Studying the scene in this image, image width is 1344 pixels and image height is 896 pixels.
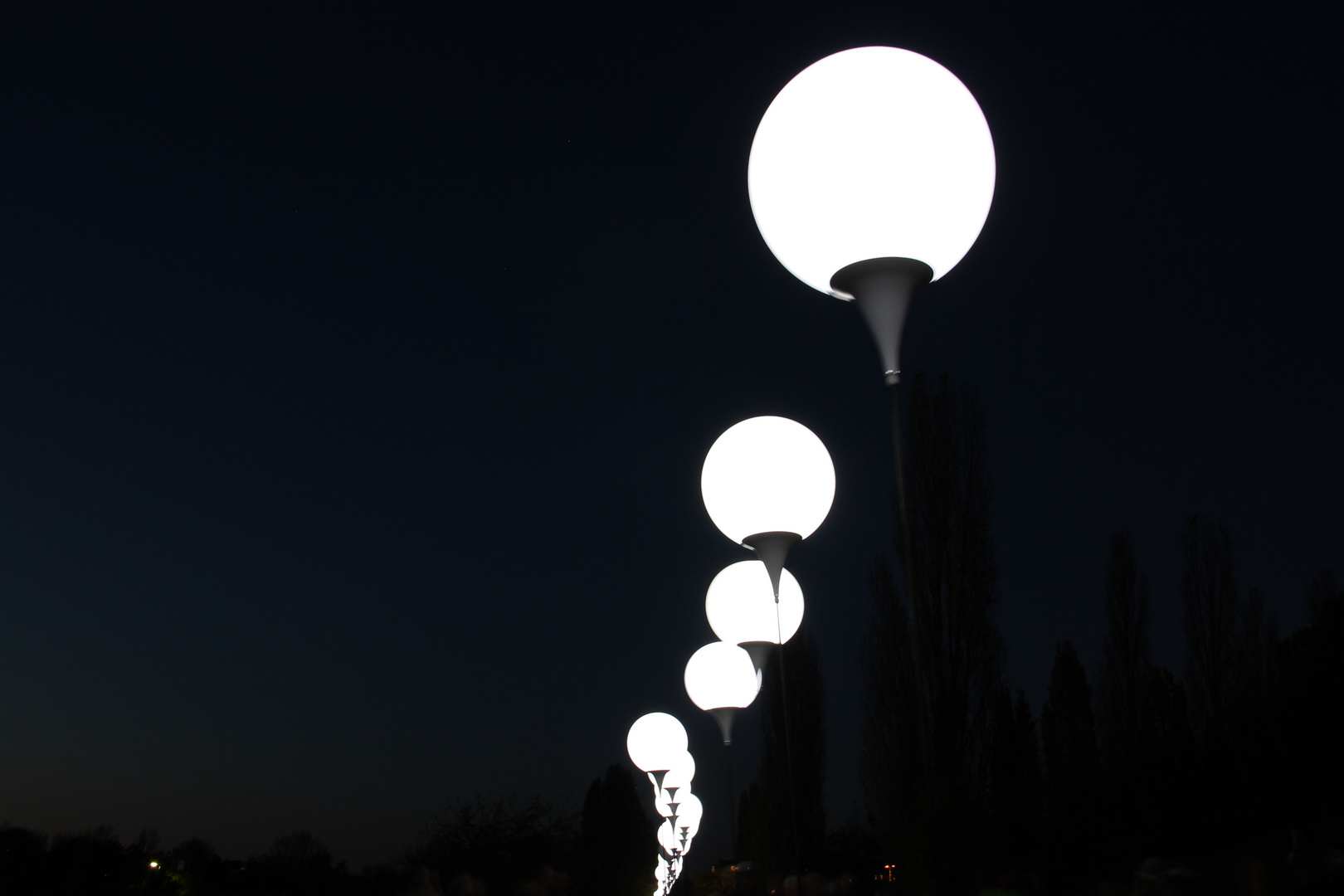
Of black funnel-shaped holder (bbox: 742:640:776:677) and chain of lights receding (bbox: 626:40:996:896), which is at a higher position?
chain of lights receding (bbox: 626:40:996:896)

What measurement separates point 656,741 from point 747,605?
10.4 feet

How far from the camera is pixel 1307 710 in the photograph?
16.6 m

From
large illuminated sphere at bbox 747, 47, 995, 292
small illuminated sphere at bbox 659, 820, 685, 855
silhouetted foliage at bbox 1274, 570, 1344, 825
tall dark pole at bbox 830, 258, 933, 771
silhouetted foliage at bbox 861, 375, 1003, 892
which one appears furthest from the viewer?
silhouetted foliage at bbox 1274, 570, 1344, 825

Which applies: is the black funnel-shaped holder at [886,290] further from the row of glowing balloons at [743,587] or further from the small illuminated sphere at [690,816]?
the small illuminated sphere at [690,816]

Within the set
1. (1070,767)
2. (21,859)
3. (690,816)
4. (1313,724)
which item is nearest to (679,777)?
→ (690,816)

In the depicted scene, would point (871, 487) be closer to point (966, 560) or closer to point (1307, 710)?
point (966, 560)

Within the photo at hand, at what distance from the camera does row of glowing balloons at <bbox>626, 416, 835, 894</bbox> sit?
13.7 feet

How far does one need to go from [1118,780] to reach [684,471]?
955cm

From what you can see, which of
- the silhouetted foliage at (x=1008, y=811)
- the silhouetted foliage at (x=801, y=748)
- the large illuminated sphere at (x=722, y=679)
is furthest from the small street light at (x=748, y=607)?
the silhouetted foliage at (x=801, y=748)

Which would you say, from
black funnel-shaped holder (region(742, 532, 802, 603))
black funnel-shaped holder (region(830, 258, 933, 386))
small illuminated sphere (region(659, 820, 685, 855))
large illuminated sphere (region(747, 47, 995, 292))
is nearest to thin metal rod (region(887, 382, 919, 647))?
black funnel-shaped holder (region(830, 258, 933, 386))

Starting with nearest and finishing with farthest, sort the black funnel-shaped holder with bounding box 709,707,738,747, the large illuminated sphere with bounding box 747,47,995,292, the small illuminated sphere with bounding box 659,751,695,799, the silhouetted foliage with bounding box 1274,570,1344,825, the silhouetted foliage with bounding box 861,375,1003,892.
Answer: the large illuminated sphere with bounding box 747,47,995,292 < the black funnel-shaped holder with bounding box 709,707,738,747 < the small illuminated sphere with bounding box 659,751,695,799 < the silhouetted foliage with bounding box 861,375,1003,892 < the silhouetted foliage with bounding box 1274,570,1344,825

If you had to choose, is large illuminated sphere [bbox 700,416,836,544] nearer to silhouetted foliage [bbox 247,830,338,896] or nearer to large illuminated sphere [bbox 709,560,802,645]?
large illuminated sphere [bbox 709,560,802,645]

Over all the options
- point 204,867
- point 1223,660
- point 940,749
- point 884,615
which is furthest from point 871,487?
point 204,867

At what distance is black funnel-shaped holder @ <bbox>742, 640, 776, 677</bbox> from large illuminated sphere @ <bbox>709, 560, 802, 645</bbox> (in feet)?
0.11
